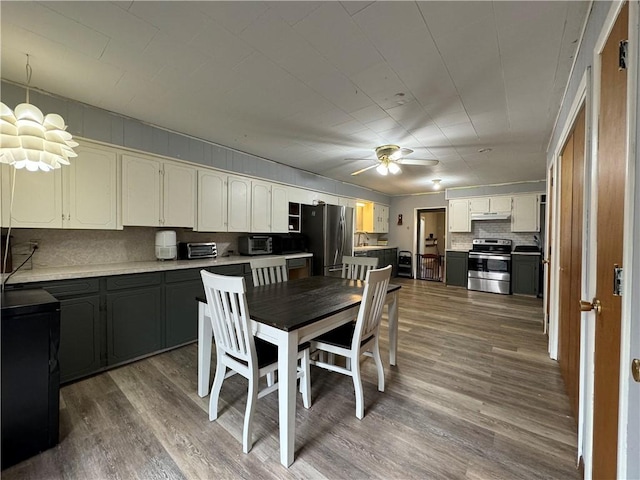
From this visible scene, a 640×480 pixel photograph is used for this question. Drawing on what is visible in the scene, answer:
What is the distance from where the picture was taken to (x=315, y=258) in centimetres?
466

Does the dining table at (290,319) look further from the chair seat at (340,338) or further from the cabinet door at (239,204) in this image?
the cabinet door at (239,204)

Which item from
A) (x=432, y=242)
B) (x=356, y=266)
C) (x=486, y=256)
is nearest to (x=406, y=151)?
(x=356, y=266)

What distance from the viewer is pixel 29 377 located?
1.53 metres

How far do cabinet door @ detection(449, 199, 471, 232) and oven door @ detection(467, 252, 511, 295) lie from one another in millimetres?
767

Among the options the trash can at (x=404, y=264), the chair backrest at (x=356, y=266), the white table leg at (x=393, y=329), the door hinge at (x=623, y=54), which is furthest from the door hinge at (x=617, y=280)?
the trash can at (x=404, y=264)

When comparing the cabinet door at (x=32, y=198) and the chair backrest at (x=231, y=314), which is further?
the cabinet door at (x=32, y=198)

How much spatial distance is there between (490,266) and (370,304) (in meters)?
5.14

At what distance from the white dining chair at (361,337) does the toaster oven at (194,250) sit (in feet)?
6.92

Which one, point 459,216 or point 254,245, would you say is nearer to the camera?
point 254,245

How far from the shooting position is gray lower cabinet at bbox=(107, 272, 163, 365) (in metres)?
2.46

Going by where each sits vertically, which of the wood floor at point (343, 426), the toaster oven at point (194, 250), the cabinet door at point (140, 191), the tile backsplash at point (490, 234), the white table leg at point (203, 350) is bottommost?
the wood floor at point (343, 426)

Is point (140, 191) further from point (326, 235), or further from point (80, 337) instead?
point (326, 235)

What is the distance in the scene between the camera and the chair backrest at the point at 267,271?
2.63 metres

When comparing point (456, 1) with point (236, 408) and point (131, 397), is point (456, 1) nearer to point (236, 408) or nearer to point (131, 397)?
point (236, 408)
